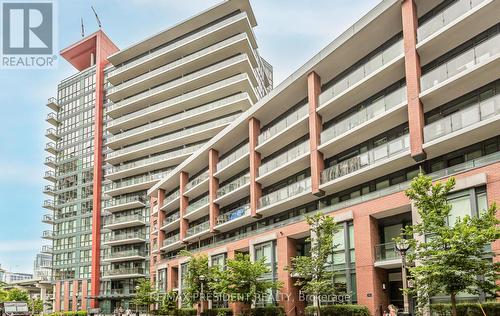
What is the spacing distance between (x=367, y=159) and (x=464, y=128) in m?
7.90

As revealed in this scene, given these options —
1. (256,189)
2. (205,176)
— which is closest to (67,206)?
(205,176)

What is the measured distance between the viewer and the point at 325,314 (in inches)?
1293

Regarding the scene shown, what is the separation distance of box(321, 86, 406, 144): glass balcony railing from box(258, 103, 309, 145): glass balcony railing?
10.3 feet

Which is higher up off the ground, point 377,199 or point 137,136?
point 137,136

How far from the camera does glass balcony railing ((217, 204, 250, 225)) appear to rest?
1929 inches

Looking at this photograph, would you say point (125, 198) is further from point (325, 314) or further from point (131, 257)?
point (325, 314)

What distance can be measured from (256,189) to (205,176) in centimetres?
1301

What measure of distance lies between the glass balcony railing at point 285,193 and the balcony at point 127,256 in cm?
4455

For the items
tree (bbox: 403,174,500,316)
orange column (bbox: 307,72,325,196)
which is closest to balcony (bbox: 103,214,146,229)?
orange column (bbox: 307,72,325,196)

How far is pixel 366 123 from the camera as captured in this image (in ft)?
111

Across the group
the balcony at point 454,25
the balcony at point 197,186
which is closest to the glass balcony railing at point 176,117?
the balcony at point 197,186

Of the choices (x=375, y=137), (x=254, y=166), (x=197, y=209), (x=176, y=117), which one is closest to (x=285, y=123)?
(x=254, y=166)

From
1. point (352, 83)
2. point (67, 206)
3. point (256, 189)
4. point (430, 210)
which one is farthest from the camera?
point (67, 206)

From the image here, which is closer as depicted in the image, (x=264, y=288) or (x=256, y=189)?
(x=264, y=288)
